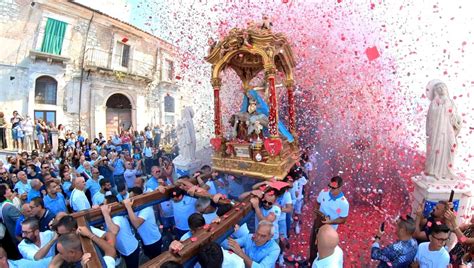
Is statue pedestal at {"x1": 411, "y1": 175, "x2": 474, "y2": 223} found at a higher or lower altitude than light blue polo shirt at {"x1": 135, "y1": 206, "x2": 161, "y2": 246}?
higher

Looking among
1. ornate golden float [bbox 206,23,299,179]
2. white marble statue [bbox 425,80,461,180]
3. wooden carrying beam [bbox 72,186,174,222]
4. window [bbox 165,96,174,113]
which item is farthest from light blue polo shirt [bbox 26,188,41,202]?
window [bbox 165,96,174,113]

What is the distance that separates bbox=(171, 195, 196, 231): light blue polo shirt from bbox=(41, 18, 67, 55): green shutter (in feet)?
30.9

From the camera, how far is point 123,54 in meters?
11.6

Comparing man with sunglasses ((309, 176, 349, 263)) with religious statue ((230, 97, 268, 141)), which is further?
religious statue ((230, 97, 268, 141))

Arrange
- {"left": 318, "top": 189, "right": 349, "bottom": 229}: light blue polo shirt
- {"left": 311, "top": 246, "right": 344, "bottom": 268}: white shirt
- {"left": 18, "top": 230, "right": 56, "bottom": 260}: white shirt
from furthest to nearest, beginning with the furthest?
{"left": 318, "top": 189, "right": 349, "bottom": 229}: light blue polo shirt, {"left": 18, "top": 230, "right": 56, "bottom": 260}: white shirt, {"left": 311, "top": 246, "right": 344, "bottom": 268}: white shirt

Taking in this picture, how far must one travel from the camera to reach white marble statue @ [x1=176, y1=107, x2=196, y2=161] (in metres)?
7.64

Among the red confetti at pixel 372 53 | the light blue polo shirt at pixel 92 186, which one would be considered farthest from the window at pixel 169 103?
the red confetti at pixel 372 53

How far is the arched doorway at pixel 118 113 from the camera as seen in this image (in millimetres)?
11086

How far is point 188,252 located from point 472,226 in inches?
140

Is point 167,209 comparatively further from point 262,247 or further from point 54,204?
point 262,247

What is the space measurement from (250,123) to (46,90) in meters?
8.21

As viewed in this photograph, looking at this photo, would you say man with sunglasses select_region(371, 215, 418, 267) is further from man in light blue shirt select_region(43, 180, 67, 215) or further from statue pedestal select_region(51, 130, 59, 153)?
statue pedestal select_region(51, 130, 59, 153)

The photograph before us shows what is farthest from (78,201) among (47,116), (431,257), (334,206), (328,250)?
(47,116)

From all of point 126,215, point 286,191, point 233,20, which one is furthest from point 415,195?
point 233,20
